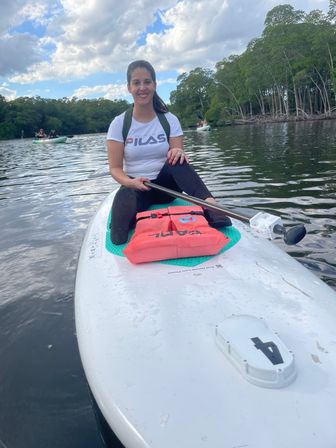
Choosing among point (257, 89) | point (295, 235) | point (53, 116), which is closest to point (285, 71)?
point (257, 89)

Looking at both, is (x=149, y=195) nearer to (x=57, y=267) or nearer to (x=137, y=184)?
(x=137, y=184)

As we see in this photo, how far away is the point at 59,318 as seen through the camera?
319 centimetres

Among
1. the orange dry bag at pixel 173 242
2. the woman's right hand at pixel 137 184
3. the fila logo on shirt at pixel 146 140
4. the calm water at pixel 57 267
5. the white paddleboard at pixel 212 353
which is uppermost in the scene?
the fila logo on shirt at pixel 146 140

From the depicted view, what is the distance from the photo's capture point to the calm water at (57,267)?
2.17 meters

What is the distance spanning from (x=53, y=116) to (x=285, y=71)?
65.6 metres

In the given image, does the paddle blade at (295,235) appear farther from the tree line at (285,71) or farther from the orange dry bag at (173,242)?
the tree line at (285,71)

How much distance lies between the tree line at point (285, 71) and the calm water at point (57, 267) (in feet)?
130

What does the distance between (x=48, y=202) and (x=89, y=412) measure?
6.36 metres

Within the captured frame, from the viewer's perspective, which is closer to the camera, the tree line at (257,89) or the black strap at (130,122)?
the black strap at (130,122)

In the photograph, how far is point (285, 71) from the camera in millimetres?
48250

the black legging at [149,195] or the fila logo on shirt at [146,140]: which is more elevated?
the fila logo on shirt at [146,140]

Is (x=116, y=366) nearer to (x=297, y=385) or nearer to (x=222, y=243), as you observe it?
(x=297, y=385)

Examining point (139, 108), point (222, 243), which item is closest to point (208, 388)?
point (222, 243)

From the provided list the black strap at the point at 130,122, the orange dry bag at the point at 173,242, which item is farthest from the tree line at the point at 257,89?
the orange dry bag at the point at 173,242
